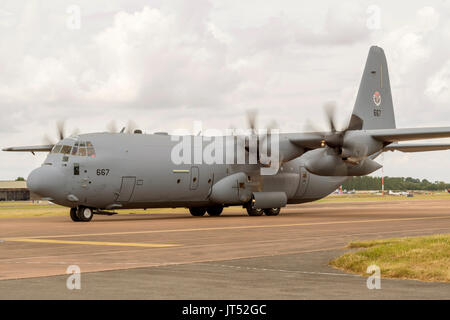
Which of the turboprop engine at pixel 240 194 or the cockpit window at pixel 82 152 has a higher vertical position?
the cockpit window at pixel 82 152

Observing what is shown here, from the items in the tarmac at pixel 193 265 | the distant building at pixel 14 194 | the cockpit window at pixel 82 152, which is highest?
the cockpit window at pixel 82 152

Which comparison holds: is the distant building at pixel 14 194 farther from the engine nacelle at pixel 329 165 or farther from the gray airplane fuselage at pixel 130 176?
the engine nacelle at pixel 329 165

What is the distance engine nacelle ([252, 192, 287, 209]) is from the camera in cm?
3603

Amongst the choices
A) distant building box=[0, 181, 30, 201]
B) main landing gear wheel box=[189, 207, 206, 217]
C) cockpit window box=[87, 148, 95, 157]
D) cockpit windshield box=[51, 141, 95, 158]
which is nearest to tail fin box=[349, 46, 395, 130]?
main landing gear wheel box=[189, 207, 206, 217]

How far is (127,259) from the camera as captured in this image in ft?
48.4

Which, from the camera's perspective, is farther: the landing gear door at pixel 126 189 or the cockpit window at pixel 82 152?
the landing gear door at pixel 126 189

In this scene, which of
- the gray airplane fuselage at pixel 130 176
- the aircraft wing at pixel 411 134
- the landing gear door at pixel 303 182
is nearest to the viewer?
the gray airplane fuselage at pixel 130 176

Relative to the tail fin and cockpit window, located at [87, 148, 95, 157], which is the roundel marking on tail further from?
cockpit window, located at [87, 148, 95, 157]

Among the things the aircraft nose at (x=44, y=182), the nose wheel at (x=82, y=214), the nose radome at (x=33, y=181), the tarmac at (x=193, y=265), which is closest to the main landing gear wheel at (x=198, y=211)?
the nose wheel at (x=82, y=214)

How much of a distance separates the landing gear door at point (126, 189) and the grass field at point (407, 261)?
59.0ft

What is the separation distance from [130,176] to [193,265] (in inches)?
732

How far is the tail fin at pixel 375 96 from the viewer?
39.8 metres
